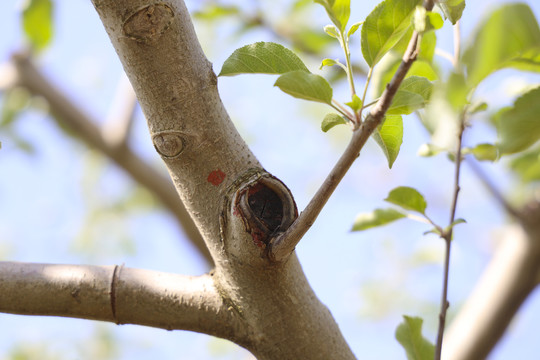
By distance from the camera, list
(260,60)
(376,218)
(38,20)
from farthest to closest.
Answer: (38,20) → (376,218) → (260,60)

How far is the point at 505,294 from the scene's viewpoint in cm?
139

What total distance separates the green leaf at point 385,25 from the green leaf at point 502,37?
0.57 feet

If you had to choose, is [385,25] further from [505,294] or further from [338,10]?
[505,294]

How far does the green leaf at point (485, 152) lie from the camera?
0.73m

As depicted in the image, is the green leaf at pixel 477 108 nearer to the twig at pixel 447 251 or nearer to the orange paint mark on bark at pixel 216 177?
the twig at pixel 447 251

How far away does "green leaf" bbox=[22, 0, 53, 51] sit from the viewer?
114 cm

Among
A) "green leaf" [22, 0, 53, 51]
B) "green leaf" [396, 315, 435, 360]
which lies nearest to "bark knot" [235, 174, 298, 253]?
"green leaf" [396, 315, 435, 360]

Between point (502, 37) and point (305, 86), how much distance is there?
7.9 inches

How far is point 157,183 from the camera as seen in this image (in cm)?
242

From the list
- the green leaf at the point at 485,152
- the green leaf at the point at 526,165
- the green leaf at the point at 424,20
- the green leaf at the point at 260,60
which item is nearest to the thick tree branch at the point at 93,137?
the green leaf at the point at 526,165

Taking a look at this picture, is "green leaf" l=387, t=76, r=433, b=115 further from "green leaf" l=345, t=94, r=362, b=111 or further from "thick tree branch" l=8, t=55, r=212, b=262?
"thick tree branch" l=8, t=55, r=212, b=262

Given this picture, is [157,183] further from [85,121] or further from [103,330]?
[103,330]

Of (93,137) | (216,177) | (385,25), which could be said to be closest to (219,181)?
(216,177)

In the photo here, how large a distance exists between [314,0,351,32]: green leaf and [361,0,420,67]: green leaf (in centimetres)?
2
